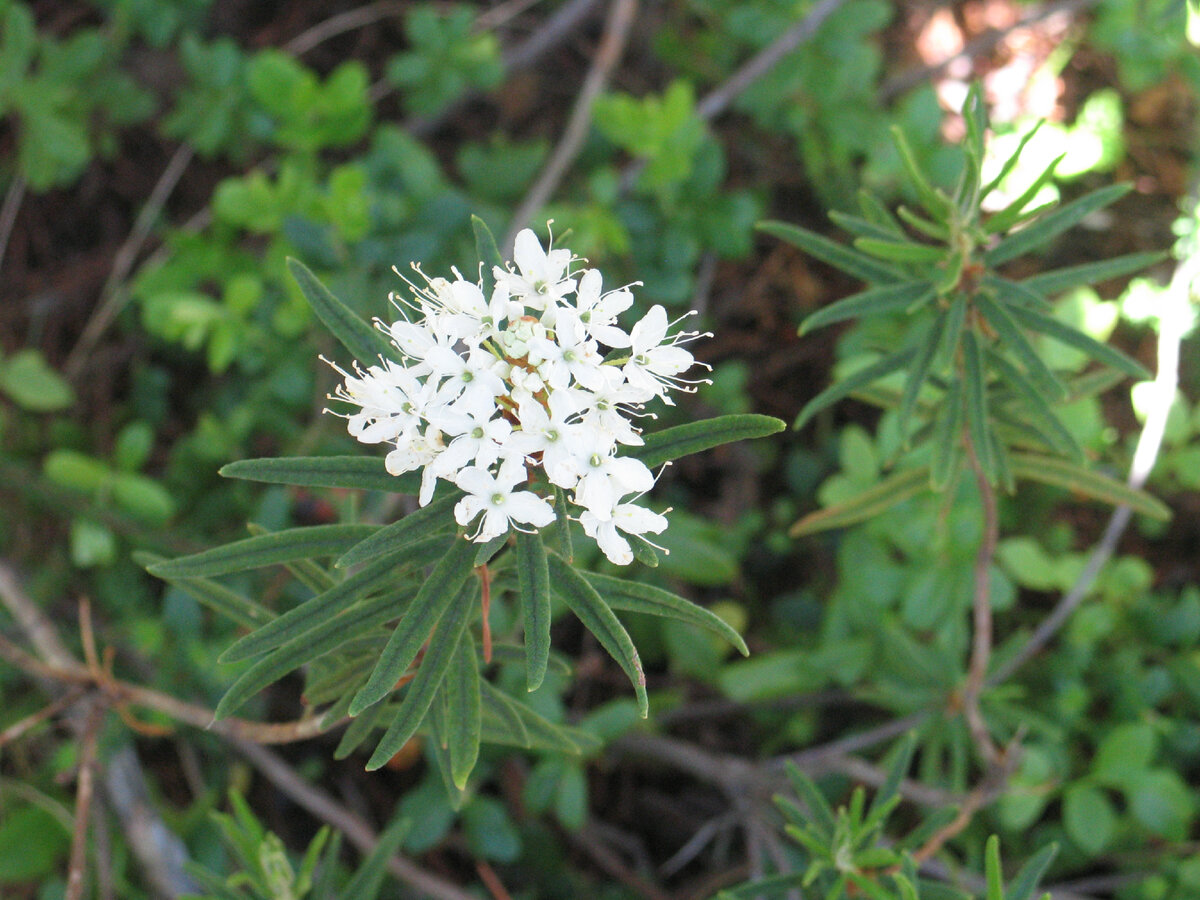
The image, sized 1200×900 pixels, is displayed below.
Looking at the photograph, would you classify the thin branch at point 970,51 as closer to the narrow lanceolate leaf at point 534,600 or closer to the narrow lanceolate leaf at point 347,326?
the narrow lanceolate leaf at point 347,326

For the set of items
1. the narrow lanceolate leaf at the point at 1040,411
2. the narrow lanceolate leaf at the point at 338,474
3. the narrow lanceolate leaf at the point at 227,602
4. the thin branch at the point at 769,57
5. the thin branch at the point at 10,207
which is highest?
the thin branch at the point at 769,57

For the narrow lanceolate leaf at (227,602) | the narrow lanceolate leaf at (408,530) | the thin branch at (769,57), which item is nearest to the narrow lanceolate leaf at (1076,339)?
the narrow lanceolate leaf at (408,530)

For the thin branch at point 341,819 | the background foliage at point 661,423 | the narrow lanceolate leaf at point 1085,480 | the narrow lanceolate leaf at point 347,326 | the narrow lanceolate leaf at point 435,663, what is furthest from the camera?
the background foliage at point 661,423

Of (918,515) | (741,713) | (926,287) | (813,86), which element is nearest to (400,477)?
(926,287)

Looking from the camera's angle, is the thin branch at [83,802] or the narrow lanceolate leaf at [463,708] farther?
the thin branch at [83,802]

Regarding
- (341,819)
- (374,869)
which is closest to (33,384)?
(341,819)

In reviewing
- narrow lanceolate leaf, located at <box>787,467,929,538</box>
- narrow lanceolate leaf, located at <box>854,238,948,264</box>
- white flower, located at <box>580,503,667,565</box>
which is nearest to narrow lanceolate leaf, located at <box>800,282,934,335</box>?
narrow lanceolate leaf, located at <box>854,238,948,264</box>

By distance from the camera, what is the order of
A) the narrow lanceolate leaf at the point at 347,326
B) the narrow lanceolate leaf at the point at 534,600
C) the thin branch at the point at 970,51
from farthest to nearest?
the thin branch at the point at 970,51 → the narrow lanceolate leaf at the point at 347,326 → the narrow lanceolate leaf at the point at 534,600

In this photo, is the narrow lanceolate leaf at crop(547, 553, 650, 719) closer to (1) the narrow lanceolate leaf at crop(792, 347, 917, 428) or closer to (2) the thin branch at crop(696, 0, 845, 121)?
(1) the narrow lanceolate leaf at crop(792, 347, 917, 428)
